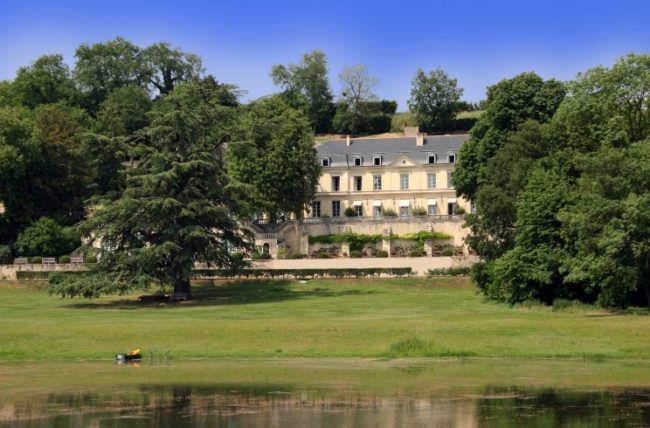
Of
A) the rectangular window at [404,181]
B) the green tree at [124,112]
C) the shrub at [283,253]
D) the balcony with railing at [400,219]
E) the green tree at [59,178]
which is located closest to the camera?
the shrub at [283,253]

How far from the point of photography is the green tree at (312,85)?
143625 millimetres

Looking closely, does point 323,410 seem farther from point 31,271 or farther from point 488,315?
point 31,271

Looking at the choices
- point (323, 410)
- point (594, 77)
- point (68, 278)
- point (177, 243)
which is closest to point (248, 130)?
point (177, 243)

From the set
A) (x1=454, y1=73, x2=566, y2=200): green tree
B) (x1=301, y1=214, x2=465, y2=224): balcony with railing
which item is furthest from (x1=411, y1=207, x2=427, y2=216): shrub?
(x1=454, y1=73, x2=566, y2=200): green tree

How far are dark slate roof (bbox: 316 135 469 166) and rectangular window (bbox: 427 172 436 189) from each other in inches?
50.4

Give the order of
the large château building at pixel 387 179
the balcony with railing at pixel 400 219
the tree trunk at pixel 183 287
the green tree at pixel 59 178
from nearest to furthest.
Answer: the tree trunk at pixel 183 287, the green tree at pixel 59 178, the balcony with railing at pixel 400 219, the large château building at pixel 387 179

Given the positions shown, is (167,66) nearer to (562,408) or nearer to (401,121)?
(401,121)

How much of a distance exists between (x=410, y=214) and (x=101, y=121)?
29.7 metres

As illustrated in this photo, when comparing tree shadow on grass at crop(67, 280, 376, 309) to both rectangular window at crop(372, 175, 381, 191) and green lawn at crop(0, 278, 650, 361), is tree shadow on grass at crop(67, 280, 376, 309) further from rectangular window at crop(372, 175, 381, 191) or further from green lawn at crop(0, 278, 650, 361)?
rectangular window at crop(372, 175, 381, 191)

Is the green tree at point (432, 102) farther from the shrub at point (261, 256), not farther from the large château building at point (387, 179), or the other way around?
the shrub at point (261, 256)

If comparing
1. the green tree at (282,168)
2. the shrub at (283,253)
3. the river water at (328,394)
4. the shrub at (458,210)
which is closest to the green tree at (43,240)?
the shrub at (283,253)

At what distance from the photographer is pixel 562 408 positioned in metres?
28.4

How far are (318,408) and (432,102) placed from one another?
4295 inches

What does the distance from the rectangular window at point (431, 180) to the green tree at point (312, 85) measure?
1554 inches
